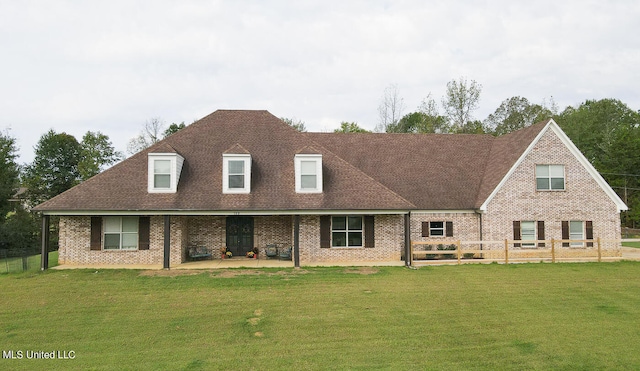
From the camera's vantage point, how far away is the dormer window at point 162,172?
58.5 feet

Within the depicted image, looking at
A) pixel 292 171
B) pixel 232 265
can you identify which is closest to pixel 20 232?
pixel 232 265

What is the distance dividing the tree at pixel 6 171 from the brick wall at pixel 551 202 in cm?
3710

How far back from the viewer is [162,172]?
59.1 ft

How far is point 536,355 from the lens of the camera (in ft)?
28.7

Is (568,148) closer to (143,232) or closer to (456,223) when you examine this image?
(456,223)

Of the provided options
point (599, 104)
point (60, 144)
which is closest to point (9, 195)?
point (60, 144)

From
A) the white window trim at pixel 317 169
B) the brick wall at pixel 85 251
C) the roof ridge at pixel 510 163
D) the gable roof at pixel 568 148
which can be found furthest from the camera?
the roof ridge at pixel 510 163

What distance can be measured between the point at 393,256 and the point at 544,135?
9.44 meters

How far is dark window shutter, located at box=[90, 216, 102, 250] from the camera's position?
57.9 ft

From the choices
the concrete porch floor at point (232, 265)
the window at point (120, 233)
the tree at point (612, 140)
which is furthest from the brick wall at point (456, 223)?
the tree at point (612, 140)

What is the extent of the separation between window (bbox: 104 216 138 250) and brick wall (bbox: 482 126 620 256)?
15.7 meters

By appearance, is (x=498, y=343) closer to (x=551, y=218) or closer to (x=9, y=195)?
(x=551, y=218)

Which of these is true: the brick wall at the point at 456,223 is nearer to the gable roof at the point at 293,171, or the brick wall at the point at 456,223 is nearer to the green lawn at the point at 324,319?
the gable roof at the point at 293,171

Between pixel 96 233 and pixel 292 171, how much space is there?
28.1ft
